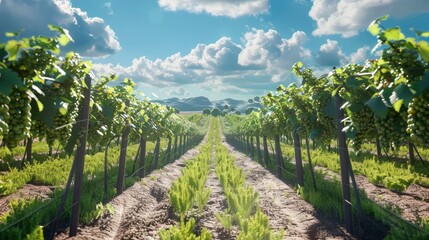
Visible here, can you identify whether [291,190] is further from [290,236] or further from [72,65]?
[72,65]

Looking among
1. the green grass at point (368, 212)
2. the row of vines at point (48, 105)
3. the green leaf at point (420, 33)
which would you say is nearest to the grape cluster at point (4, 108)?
the row of vines at point (48, 105)

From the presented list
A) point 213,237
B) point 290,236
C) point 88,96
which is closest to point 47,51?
point 88,96

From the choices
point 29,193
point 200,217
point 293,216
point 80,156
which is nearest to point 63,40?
point 80,156

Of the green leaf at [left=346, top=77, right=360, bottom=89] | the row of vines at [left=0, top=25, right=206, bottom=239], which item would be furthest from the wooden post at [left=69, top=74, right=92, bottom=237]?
the green leaf at [left=346, top=77, right=360, bottom=89]

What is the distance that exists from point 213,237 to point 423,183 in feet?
20.2

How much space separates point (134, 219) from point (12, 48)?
427cm

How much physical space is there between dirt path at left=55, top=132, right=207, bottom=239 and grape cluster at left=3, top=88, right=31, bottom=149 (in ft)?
9.53

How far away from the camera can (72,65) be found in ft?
11.9

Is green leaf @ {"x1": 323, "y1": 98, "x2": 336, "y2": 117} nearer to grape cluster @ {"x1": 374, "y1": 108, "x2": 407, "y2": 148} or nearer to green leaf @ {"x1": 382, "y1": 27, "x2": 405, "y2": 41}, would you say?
grape cluster @ {"x1": 374, "y1": 108, "x2": 407, "y2": 148}

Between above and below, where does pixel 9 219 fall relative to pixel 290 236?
above

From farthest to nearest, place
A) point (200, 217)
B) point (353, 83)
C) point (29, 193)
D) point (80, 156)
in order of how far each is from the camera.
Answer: point (29, 193) < point (200, 217) < point (80, 156) < point (353, 83)

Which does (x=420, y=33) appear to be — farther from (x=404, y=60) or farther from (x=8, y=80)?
(x=8, y=80)

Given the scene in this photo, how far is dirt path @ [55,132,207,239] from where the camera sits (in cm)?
522

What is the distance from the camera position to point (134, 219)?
19.6 ft
